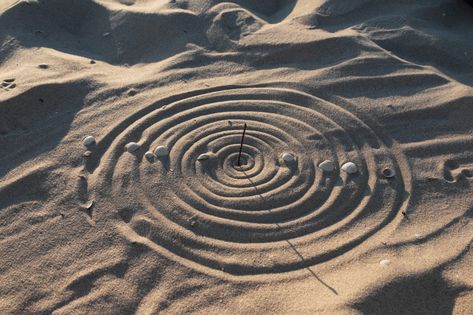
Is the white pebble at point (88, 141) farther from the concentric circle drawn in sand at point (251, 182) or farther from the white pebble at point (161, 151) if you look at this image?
the white pebble at point (161, 151)

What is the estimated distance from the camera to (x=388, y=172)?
13.8 ft

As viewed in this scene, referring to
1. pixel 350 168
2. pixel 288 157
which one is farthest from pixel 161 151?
pixel 350 168

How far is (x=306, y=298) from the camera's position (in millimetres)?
3207

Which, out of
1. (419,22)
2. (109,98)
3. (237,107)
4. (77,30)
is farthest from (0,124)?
(419,22)

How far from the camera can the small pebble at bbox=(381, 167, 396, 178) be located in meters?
4.17

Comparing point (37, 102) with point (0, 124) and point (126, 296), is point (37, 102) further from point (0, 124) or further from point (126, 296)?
point (126, 296)

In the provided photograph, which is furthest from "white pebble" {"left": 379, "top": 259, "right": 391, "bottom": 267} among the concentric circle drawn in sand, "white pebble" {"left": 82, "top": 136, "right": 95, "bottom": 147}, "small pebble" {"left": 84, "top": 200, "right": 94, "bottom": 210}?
"white pebble" {"left": 82, "top": 136, "right": 95, "bottom": 147}

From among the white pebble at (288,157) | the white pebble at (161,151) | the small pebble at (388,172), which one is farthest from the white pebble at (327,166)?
the white pebble at (161,151)

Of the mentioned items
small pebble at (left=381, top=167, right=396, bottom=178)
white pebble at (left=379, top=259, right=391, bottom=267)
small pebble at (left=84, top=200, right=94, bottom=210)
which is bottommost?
white pebble at (left=379, top=259, right=391, bottom=267)

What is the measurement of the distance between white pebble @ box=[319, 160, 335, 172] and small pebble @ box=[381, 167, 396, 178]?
44 centimetres

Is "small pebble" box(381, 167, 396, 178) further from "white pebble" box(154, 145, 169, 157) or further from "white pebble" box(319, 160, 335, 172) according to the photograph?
"white pebble" box(154, 145, 169, 157)

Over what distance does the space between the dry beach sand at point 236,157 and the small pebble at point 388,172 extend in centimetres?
1

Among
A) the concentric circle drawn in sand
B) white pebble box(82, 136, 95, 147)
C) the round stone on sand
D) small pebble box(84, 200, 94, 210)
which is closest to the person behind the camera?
the concentric circle drawn in sand

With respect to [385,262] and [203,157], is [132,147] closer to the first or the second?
[203,157]
